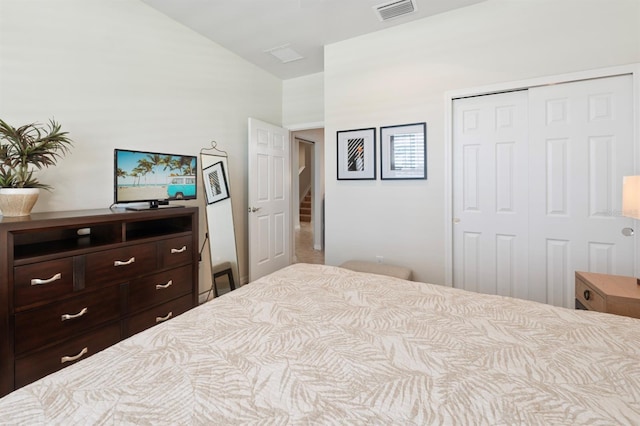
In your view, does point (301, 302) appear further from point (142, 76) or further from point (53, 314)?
point (142, 76)

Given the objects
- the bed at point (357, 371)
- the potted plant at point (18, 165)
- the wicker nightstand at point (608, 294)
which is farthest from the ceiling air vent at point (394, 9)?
the potted plant at point (18, 165)

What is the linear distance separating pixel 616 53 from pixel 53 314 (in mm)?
4124

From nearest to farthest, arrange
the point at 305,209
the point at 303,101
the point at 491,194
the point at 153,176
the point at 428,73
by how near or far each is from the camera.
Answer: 1. the point at 153,176
2. the point at 491,194
3. the point at 428,73
4. the point at 303,101
5. the point at 305,209

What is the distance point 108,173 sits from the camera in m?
2.40

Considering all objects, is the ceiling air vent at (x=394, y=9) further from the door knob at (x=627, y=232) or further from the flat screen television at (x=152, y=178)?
the door knob at (x=627, y=232)

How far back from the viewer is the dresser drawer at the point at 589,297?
1587 mm

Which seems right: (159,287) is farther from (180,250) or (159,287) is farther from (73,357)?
(73,357)

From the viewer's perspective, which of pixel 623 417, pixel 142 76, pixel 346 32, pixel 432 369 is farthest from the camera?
pixel 346 32

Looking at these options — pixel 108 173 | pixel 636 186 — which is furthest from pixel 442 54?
pixel 108 173

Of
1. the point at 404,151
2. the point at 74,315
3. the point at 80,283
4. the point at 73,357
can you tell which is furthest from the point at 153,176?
the point at 404,151

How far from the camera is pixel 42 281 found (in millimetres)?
1593

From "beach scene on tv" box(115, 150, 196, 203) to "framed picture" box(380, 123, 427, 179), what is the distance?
1938 millimetres

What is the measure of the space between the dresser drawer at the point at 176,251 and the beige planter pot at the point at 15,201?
0.78m

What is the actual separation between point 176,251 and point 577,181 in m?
3.24
